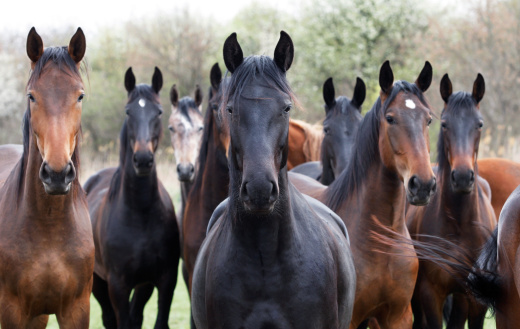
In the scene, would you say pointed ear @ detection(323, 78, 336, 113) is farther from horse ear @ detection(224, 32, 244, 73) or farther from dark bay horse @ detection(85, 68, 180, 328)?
horse ear @ detection(224, 32, 244, 73)

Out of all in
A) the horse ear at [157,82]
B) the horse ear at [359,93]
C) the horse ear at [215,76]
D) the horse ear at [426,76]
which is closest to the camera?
the horse ear at [426,76]

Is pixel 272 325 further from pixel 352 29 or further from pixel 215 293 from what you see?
pixel 352 29

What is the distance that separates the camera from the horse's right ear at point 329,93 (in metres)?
6.41

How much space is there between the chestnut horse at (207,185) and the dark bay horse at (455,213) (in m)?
1.73

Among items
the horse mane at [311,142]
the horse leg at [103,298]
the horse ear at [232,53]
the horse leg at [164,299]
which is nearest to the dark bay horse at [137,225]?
the horse leg at [164,299]

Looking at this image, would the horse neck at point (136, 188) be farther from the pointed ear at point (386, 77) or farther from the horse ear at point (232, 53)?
the horse ear at point (232, 53)

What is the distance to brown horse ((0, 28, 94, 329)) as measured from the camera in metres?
3.83

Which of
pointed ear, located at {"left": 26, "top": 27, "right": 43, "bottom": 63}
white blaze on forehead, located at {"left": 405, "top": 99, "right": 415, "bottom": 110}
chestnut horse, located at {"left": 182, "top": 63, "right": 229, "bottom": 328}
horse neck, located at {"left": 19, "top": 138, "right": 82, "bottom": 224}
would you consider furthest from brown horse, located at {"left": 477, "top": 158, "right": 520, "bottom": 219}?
pointed ear, located at {"left": 26, "top": 27, "right": 43, "bottom": 63}

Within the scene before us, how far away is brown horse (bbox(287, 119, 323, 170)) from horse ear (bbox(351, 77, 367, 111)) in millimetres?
2600

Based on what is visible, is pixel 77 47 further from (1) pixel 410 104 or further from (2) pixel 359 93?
(2) pixel 359 93

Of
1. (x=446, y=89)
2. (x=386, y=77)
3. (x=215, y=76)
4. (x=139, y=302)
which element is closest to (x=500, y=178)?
(x=446, y=89)

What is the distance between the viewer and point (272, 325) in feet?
9.29

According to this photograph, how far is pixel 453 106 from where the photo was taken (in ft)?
18.0

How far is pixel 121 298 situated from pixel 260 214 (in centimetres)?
317
